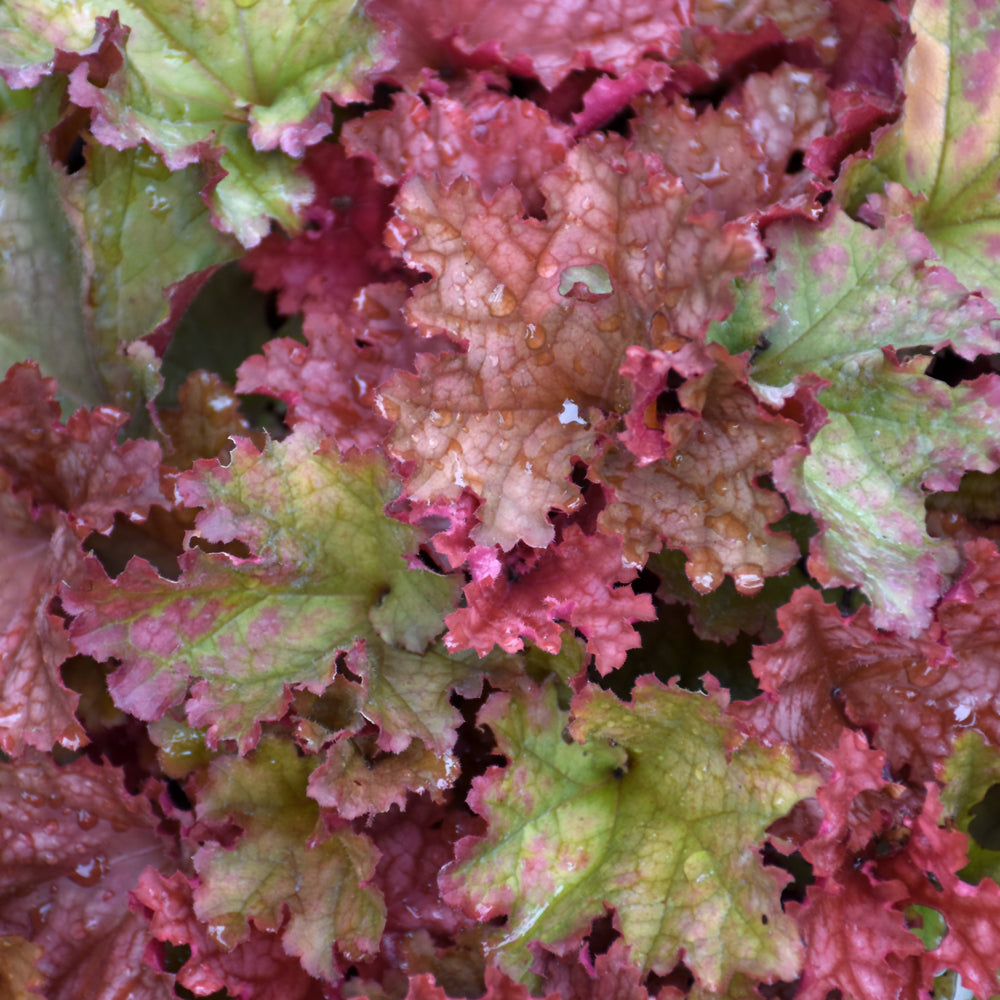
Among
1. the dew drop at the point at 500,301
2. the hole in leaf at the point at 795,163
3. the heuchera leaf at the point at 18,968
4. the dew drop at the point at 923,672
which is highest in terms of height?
the dew drop at the point at 500,301

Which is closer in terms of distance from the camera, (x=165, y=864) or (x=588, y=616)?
(x=588, y=616)

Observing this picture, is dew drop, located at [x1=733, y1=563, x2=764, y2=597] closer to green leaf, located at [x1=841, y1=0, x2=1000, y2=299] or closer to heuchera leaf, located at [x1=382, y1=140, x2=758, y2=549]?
heuchera leaf, located at [x1=382, y1=140, x2=758, y2=549]

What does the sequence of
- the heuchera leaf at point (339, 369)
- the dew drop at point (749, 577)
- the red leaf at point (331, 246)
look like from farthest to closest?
the red leaf at point (331, 246), the heuchera leaf at point (339, 369), the dew drop at point (749, 577)

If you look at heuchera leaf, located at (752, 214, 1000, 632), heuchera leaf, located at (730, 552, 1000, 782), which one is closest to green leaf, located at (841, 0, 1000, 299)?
heuchera leaf, located at (752, 214, 1000, 632)

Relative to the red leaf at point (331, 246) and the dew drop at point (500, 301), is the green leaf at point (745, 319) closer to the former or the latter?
the dew drop at point (500, 301)

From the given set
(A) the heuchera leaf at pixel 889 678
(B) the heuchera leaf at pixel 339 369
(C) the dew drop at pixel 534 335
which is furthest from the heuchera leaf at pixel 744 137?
(A) the heuchera leaf at pixel 889 678

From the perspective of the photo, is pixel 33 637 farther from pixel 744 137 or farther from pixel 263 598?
pixel 744 137

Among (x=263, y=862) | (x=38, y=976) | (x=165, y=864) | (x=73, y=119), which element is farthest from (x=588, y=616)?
(x=73, y=119)

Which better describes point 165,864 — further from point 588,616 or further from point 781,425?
point 781,425
